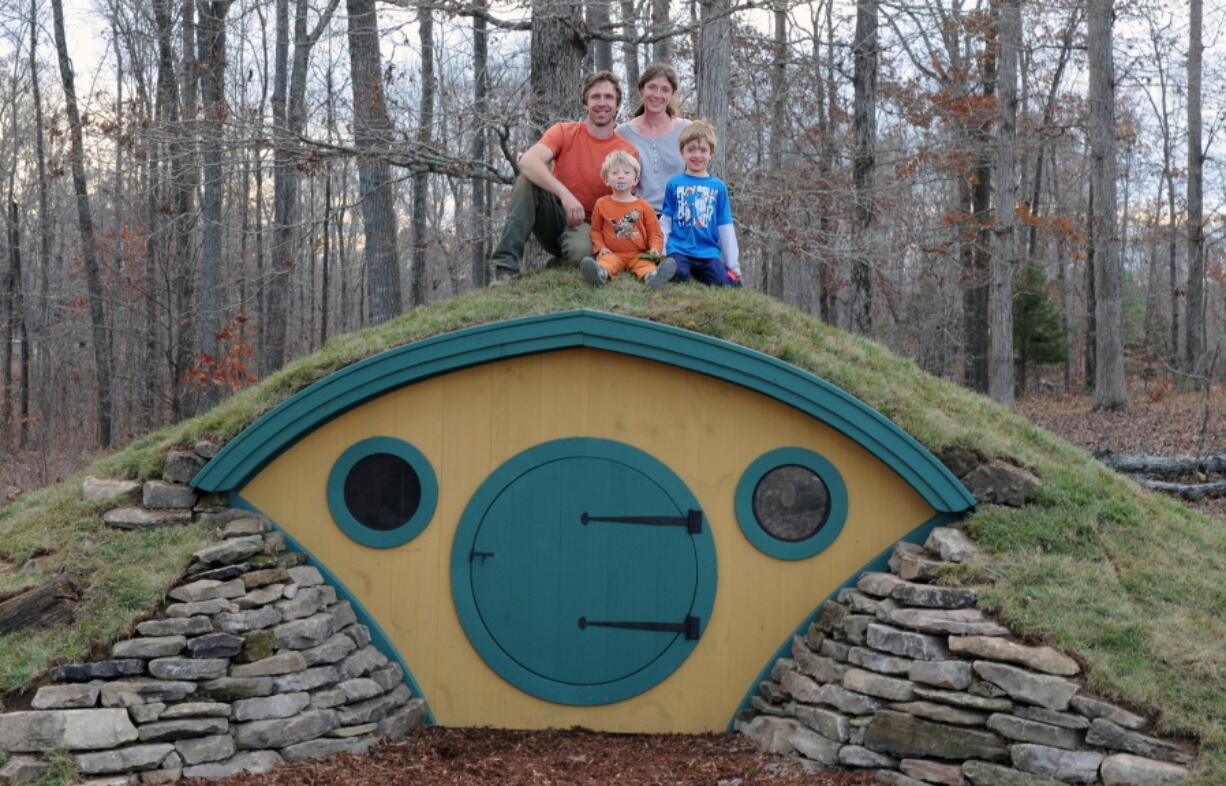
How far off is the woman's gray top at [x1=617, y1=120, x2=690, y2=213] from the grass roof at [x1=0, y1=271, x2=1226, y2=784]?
828mm

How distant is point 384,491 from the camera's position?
647 centimetres

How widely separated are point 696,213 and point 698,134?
21.9 inches

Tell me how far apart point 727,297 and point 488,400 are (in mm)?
1894

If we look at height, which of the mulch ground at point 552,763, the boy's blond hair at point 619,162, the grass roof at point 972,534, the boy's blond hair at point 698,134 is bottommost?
the mulch ground at point 552,763

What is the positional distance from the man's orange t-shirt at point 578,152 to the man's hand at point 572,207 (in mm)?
177

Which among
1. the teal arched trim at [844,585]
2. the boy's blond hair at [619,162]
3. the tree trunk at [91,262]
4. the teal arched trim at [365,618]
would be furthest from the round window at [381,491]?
the tree trunk at [91,262]

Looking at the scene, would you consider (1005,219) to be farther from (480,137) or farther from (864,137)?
(480,137)

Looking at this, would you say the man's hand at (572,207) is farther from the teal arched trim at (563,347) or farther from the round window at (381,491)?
the round window at (381,491)

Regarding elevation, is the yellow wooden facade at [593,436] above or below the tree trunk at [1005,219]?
below

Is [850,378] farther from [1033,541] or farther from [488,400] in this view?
[488,400]

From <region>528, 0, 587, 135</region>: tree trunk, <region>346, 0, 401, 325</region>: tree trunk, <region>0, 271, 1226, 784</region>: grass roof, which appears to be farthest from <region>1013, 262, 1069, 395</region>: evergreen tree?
<region>0, 271, 1226, 784</region>: grass roof

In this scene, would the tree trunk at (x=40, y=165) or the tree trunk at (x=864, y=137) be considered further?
the tree trunk at (x=40, y=165)

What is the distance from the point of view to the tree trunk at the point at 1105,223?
1750 cm

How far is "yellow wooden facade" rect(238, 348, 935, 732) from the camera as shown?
6305 mm
